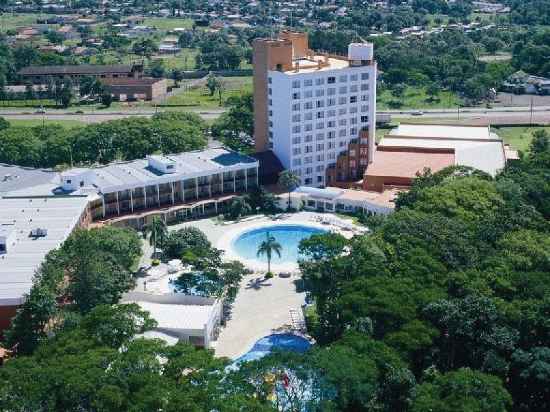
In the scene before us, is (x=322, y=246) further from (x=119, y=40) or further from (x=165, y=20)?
(x=165, y=20)

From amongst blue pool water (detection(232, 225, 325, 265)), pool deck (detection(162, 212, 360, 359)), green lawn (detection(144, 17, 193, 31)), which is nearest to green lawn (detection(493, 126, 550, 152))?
blue pool water (detection(232, 225, 325, 265))

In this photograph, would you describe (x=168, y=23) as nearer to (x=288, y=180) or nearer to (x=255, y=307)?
(x=288, y=180)

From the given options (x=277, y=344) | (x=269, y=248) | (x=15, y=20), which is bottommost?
(x=277, y=344)

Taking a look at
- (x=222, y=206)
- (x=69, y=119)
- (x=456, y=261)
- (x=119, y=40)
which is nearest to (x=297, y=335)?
(x=456, y=261)

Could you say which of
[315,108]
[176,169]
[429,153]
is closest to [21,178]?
[176,169]

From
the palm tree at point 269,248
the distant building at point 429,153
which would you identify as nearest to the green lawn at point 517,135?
the distant building at point 429,153

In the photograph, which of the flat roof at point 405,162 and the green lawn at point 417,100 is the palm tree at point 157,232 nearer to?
the flat roof at point 405,162
